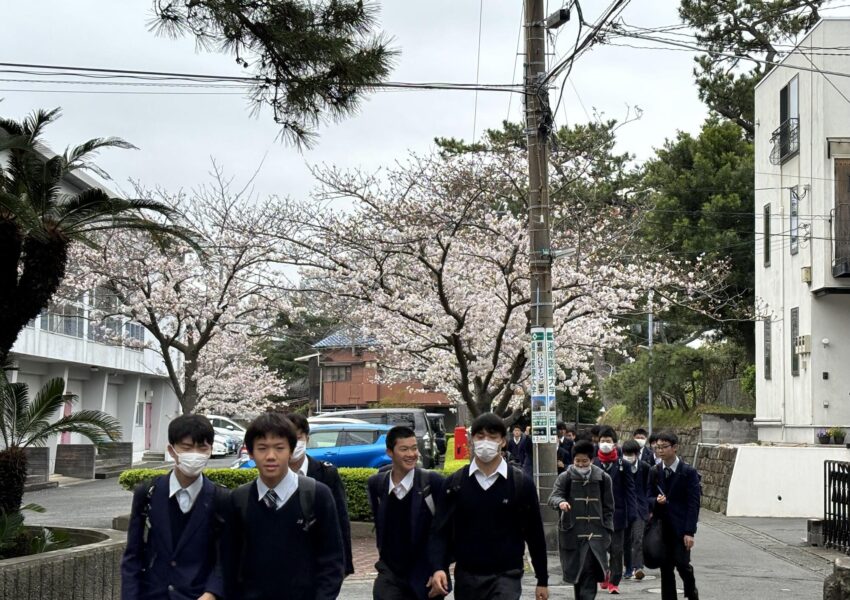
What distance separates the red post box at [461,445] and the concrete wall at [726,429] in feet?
27.9

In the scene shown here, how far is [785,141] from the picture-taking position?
96.6 ft

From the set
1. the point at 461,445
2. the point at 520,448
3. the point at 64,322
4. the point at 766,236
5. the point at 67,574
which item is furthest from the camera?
the point at 64,322

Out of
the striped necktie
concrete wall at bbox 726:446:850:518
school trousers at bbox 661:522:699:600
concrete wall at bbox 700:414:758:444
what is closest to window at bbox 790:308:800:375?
concrete wall at bbox 700:414:758:444

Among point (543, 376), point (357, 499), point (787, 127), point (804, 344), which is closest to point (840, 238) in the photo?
point (804, 344)

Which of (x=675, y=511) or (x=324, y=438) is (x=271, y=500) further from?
(x=324, y=438)

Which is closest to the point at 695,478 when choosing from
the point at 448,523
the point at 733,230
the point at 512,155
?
the point at 448,523

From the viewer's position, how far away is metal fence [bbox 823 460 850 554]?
678 inches

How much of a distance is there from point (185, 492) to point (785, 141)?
2576cm

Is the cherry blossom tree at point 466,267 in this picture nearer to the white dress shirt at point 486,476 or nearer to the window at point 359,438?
the window at point 359,438

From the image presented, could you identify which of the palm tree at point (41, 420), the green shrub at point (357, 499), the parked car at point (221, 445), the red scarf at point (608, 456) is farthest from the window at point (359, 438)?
the parked car at point (221, 445)

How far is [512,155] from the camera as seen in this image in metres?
21.3

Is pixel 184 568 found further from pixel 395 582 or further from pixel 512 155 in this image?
pixel 512 155

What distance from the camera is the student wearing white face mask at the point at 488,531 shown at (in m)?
7.36

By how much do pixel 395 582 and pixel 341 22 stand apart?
414 centimetres
